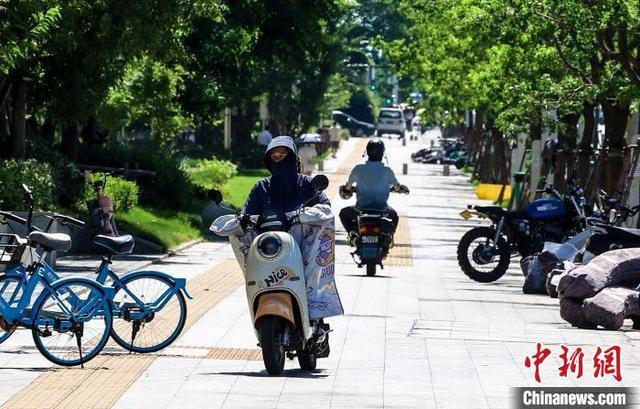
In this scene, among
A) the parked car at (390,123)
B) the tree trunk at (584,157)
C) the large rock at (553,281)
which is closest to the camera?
the large rock at (553,281)

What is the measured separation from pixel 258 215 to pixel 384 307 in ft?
20.3

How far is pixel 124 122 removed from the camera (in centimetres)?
4194

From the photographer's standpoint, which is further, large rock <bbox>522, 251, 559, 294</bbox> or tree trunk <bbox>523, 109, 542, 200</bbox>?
tree trunk <bbox>523, 109, 542, 200</bbox>

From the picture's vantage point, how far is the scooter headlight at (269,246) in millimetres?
12016

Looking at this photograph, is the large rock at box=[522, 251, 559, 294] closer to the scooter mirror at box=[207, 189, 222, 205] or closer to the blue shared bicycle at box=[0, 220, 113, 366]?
the scooter mirror at box=[207, 189, 222, 205]

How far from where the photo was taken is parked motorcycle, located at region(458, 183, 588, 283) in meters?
22.5

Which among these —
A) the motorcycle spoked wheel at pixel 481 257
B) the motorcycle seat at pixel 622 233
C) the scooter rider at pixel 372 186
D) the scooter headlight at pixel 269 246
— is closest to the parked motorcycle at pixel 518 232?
the motorcycle spoked wheel at pixel 481 257

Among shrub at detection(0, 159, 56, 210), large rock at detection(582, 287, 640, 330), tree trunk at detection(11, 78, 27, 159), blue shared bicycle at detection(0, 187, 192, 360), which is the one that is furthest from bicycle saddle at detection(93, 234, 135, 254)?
tree trunk at detection(11, 78, 27, 159)

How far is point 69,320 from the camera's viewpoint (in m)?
12.6

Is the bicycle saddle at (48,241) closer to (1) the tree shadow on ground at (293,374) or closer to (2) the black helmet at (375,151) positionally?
(1) the tree shadow on ground at (293,374)

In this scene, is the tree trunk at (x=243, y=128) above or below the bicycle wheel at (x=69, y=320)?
below

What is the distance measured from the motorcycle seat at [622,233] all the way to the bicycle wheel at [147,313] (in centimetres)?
654

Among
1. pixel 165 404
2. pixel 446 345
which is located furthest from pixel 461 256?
pixel 165 404

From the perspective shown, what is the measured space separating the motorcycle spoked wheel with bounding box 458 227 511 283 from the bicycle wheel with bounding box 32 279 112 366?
10599mm
